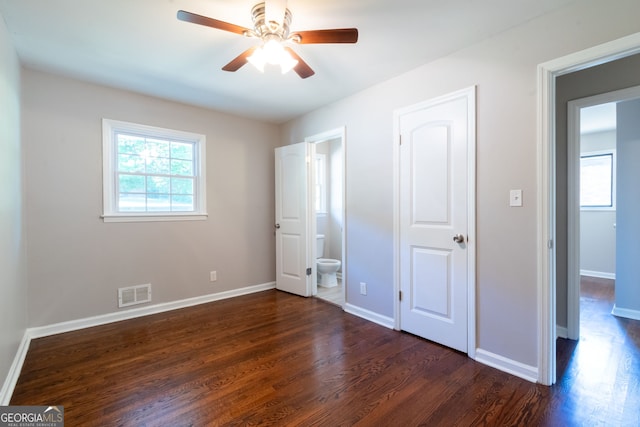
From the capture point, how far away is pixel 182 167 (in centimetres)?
361

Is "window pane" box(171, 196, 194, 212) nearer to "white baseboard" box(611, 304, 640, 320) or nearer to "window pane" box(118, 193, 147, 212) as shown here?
"window pane" box(118, 193, 147, 212)

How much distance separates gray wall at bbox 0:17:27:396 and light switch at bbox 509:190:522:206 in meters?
3.30

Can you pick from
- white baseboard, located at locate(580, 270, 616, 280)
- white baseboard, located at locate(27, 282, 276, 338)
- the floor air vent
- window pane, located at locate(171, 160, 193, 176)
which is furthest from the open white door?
white baseboard, located at locate(580, 270, 616, 280)

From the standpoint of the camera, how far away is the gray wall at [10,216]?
183 centimetres

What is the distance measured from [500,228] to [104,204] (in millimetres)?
3643

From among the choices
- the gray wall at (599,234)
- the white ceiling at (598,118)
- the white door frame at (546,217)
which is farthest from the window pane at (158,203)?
the gray wall at (599,234)

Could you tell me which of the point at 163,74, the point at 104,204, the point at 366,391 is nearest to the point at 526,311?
the point at 366,391

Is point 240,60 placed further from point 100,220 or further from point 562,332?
point 562,332

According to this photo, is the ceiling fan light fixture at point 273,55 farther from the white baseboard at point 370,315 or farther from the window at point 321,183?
the window at point 321,183

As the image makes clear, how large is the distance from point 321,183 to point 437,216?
2.93m

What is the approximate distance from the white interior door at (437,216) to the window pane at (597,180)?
4.51 meters

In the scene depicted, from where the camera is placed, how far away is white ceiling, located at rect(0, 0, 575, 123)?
1837 mm

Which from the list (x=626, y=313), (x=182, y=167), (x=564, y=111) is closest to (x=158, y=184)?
(x=182, y=167)

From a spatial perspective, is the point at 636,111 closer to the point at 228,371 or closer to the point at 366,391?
the point at 366,391
